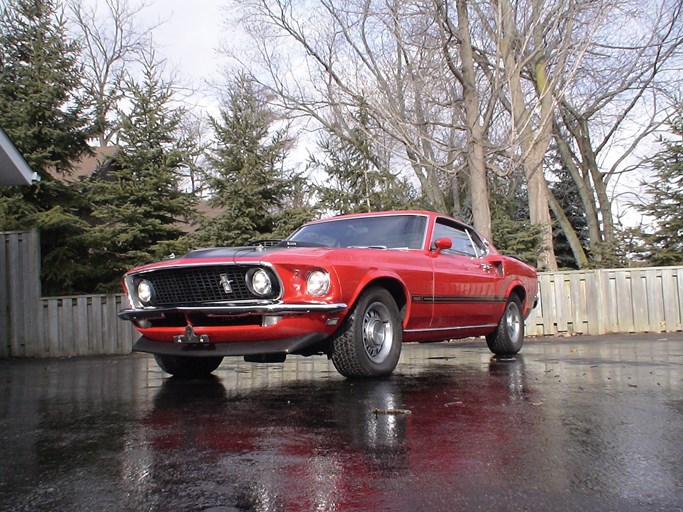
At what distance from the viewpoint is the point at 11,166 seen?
10.1 m

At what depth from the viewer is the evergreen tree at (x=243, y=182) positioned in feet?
45.8

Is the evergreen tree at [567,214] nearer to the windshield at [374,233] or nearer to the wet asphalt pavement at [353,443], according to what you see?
the windshield at [374,233]

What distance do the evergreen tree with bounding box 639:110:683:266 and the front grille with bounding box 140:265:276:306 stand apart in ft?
39.1

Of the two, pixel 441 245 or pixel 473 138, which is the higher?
pixel 473 138

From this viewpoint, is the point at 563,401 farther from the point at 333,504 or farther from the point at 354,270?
the point at 333,504

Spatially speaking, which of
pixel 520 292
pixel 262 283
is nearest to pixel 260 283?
pixel 262 283

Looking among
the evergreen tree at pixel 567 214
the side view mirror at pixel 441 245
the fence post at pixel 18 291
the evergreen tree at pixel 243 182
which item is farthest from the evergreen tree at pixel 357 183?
the evergreen tree at pixel 567 214

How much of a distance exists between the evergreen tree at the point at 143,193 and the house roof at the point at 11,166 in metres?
2.94

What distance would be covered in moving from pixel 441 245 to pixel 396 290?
87cm

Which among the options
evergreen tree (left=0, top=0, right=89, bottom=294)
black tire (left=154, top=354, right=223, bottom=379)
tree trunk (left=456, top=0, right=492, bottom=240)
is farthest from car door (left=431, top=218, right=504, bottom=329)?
evergreen tree (left=0, top=0, right=89, bottom=294)

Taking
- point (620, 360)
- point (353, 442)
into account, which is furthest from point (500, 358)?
point (353, 442)

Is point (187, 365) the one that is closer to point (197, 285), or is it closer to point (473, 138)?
point (197, 285)

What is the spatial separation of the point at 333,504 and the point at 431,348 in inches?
294

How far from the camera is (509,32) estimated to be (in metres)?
13.9
